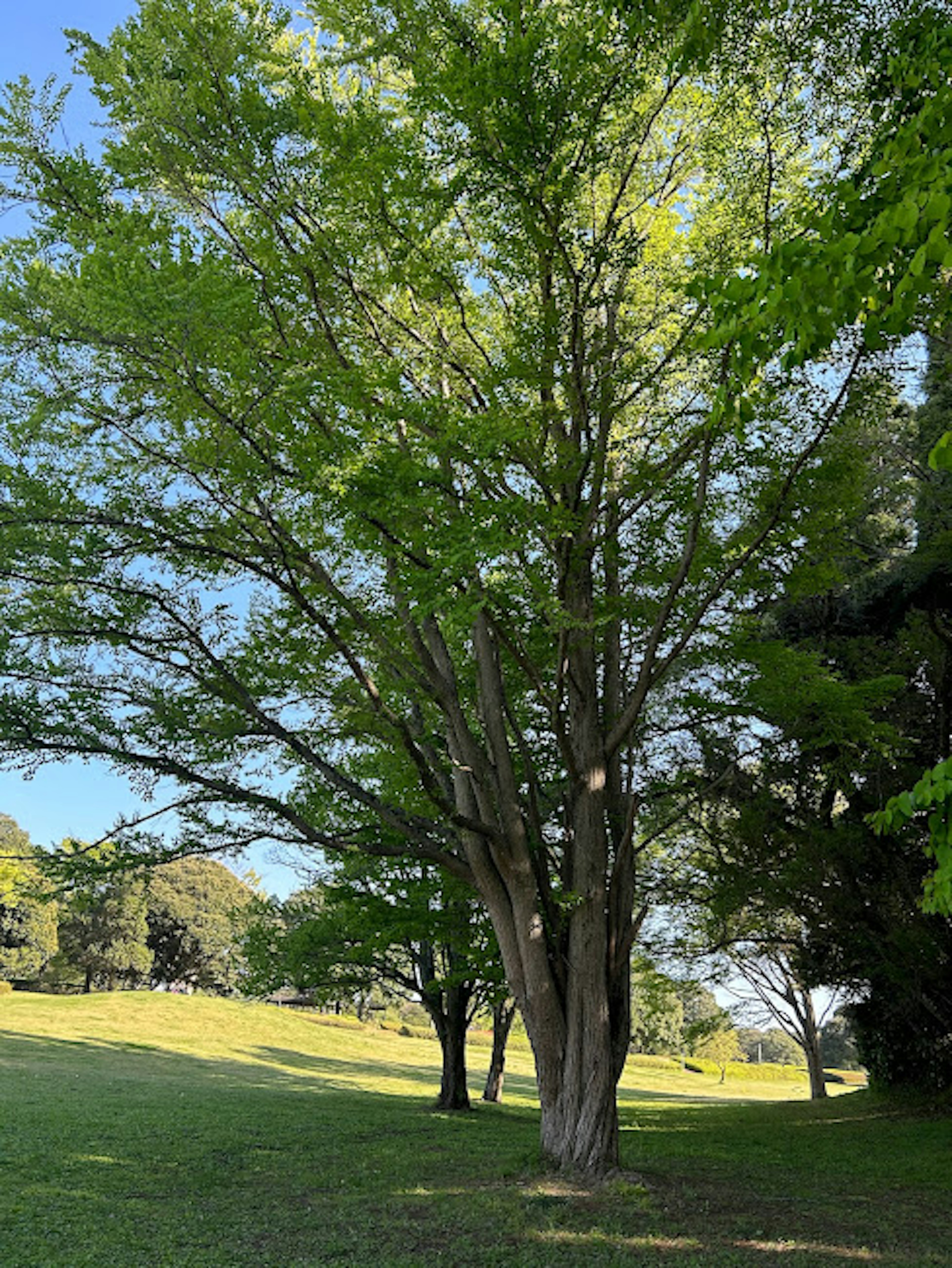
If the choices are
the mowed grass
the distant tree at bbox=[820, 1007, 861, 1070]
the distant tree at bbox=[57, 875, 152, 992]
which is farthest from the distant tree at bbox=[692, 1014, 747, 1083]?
the distant tree at bbox=[57, 875, 152, 992]

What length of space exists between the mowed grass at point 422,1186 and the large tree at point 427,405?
3.94 feet

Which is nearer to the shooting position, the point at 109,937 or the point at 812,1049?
the point at 812,1049

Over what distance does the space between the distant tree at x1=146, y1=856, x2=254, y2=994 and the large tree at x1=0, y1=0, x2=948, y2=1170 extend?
36127 millimetres

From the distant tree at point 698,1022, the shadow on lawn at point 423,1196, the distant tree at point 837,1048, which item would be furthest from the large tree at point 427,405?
the distant tree at point 837,1048

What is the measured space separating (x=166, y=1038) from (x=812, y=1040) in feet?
61.5

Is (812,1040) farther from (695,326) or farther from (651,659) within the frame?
(695,326)

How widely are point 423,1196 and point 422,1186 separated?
45 centimetres

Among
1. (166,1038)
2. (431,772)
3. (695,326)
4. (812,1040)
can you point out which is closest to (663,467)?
(695,326)

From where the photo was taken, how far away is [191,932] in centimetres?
4262

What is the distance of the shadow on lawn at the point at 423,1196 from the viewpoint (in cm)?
556

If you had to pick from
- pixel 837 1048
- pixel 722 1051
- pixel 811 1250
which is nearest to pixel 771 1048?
pixel 837 1048

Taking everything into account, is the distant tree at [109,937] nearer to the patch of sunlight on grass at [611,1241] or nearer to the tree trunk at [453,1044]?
the tree trunk at [453,1044]

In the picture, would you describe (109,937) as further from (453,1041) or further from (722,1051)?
(453,1041)

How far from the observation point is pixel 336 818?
Result: 491 inches
